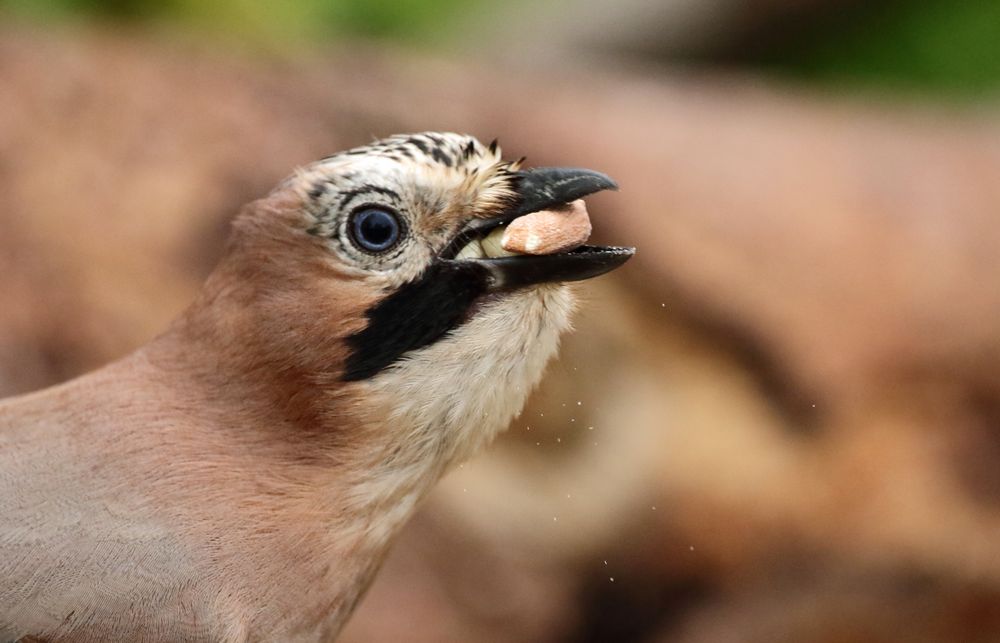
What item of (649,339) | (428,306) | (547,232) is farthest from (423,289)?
(649,339)

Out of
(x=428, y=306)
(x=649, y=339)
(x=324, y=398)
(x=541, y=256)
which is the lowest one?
(x=649, y=339)

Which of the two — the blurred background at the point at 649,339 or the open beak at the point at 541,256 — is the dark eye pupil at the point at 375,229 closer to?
the open beak at the point at 541,256

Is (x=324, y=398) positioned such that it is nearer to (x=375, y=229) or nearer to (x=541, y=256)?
(x=375, y=229)

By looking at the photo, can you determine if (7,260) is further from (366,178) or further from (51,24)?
(366,178)

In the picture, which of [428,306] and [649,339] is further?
[649,339]

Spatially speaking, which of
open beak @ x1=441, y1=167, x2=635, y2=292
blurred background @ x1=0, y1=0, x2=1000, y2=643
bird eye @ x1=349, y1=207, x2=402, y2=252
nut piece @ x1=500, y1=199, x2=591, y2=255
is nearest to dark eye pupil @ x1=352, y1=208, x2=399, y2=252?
bird eye @ x1=349, y1=207, x2=402, y2=252
